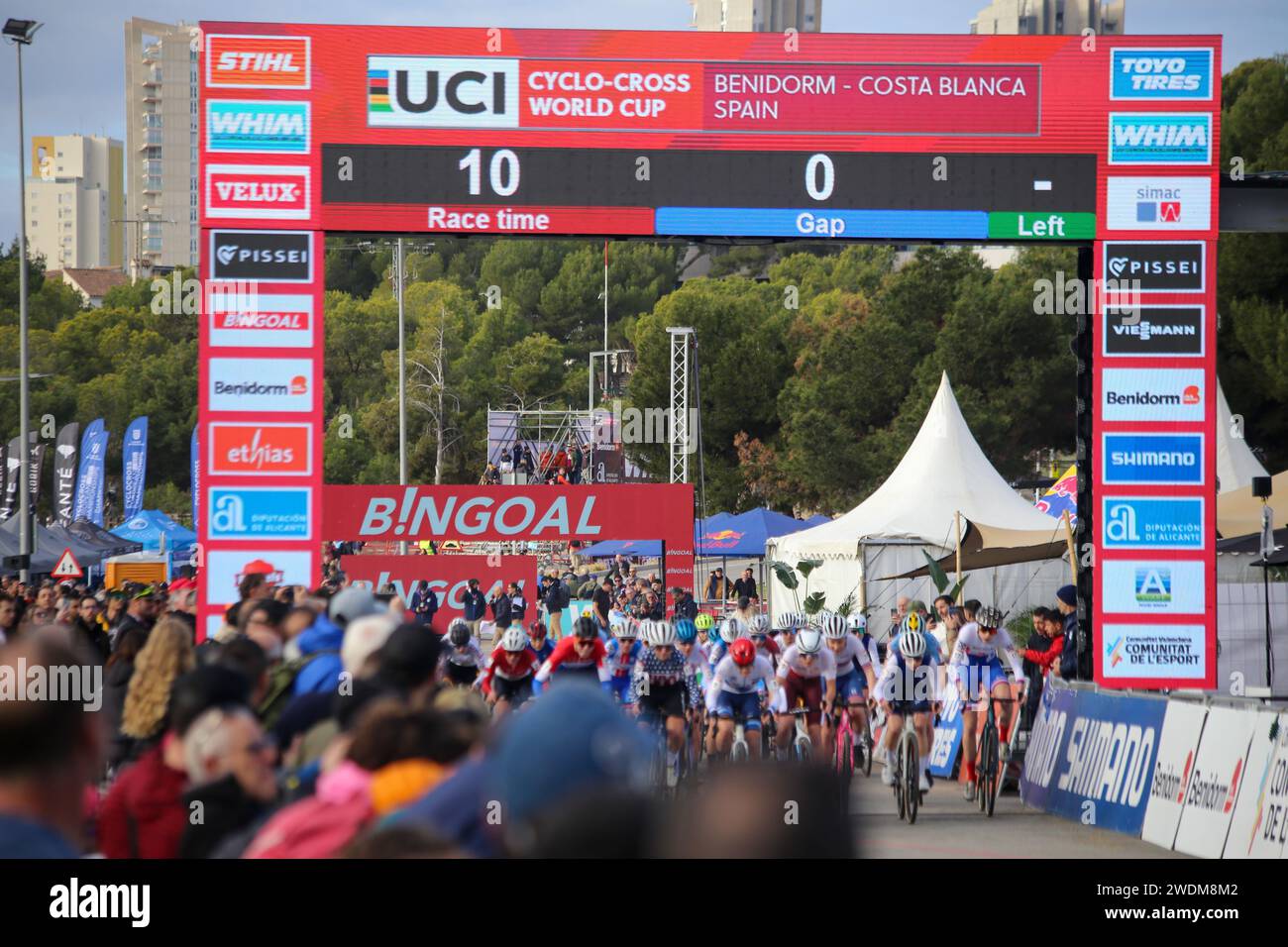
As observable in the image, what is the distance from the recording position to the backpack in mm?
7406

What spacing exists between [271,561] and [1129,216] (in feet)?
27.0

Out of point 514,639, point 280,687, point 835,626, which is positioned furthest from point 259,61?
point 280,687

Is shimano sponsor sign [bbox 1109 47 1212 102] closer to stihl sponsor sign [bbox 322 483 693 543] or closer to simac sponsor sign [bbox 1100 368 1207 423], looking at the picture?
simac sponsor sign [bbox 1100 368 1207 423]

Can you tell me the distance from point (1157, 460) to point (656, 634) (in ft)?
15.7

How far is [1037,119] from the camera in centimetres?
1476

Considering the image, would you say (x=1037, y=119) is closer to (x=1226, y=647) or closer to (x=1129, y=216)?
(x=1129, y=216)

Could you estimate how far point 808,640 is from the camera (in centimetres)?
1374

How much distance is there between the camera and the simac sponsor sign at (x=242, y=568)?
14.5 metres

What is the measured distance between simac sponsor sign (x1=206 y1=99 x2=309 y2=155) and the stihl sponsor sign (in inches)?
237

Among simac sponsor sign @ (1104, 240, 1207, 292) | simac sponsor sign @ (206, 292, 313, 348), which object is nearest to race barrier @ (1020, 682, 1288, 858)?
simac sponsor sign @ (1104, 240, 1207, 292)

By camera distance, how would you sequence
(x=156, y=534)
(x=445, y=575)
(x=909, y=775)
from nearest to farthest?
(x=909, y=775)
(x=445, y=575)
(x=156, y=534)

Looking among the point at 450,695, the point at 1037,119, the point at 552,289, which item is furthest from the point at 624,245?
the point at 450,695

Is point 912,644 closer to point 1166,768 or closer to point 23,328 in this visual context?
point 1166,768

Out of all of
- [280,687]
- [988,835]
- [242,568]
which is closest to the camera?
[280,687]
